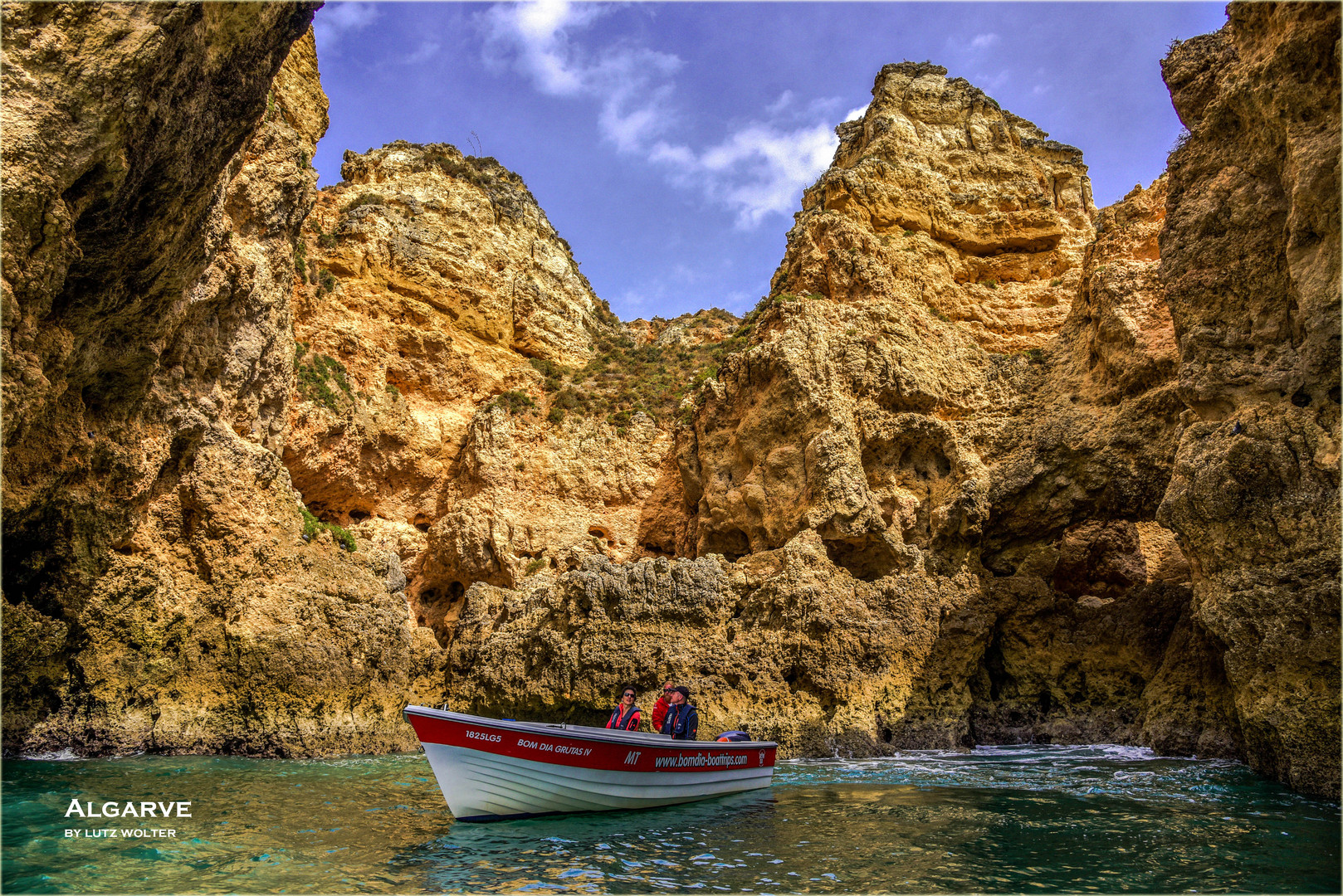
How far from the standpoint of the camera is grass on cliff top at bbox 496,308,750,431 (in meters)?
26.1

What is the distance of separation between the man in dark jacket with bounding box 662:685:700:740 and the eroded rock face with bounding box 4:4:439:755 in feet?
23.7

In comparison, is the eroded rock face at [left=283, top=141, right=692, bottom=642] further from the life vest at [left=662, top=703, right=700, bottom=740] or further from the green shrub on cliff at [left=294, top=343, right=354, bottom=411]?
the life vest at [left=662, top=703, right=700, bottom=740]

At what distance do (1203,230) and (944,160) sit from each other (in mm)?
14176

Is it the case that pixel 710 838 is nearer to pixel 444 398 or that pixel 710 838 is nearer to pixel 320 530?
pixel 320 530

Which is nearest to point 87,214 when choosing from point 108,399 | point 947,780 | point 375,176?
point 108,399

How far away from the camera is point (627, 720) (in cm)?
1227

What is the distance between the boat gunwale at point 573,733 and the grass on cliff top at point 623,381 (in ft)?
51.1

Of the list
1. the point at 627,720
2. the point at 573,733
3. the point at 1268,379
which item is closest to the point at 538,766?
the point at 573,733

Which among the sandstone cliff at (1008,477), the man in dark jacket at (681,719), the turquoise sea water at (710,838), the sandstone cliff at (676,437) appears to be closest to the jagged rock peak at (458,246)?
the sandstone cliff at (676,437)

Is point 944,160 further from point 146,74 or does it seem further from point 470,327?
point 146,74

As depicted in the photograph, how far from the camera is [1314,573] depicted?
9.13 meters

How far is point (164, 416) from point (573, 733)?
9966mm

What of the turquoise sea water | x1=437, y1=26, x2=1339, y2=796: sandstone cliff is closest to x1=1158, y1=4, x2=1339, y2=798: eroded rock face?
x1=437, y1=26, x2=1339, y2=796: sandstone cliff

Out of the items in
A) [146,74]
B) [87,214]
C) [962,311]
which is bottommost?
[87,214]
